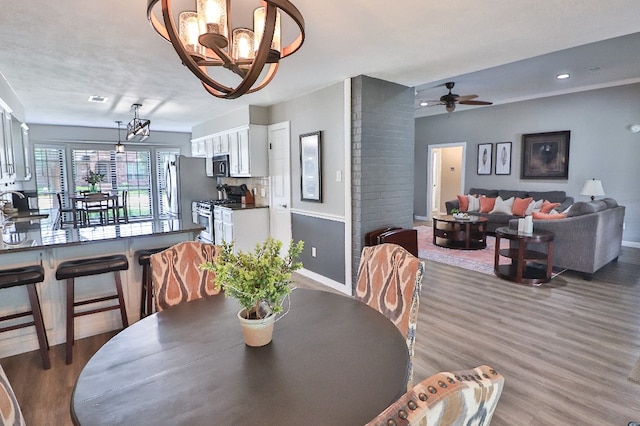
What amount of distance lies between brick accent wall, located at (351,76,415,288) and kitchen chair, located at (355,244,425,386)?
6.13 ft

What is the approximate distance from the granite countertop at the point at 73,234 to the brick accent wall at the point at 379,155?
1798mm

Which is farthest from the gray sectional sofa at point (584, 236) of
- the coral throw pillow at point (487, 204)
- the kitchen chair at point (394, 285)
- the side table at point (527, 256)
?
the kitchen chair at point (394, 285)

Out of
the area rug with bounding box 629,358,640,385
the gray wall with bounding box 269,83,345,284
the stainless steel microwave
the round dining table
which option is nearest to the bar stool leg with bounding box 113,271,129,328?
the round dining table

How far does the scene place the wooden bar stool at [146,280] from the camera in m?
3.00

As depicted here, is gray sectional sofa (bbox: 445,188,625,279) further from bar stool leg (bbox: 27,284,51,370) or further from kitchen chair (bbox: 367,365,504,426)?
bar stool leg (bbox: 27,284,51,370)

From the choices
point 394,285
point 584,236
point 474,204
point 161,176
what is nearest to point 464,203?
point 474,204

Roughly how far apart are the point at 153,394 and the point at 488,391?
96 cm

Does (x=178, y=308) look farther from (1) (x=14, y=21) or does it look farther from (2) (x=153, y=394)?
(1) (x=14, y=21)

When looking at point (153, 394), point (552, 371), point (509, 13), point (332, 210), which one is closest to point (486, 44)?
point (509, 13)

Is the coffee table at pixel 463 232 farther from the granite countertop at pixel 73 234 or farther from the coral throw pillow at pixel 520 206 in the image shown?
the granite countertop at pixel 73 234

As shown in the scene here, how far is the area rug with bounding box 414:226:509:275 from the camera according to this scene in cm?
497

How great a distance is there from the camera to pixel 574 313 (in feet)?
11.0

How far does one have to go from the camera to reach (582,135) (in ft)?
20.9

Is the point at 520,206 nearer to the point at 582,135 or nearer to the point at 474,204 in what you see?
the point at 474,204
